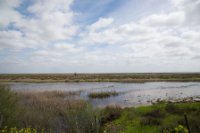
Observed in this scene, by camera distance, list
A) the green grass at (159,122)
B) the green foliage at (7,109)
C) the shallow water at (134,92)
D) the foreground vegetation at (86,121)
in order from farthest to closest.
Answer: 1. the shallow water at (134,92)
2. the green grass at (159,122)
3. the foreground vegetation at (86,121)
4. the green foliage at (7,109)

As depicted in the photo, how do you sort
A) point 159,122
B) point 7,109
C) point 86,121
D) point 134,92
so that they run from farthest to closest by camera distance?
point 134,92 < point 159,122 < point 86,121 < point 7,109

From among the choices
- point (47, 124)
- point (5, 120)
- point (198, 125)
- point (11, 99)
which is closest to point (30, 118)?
point (47, 124)

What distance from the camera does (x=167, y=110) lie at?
12.7 m

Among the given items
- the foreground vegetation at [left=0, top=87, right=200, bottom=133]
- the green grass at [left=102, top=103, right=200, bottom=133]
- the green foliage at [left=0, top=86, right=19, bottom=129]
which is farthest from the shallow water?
the green foliage at [left=0, top=86, right=19, bottom=129]

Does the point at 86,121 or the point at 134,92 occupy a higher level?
the point at 86,121

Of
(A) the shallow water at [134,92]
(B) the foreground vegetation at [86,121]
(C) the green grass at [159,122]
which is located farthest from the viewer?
(A) the shallow water at [134,92]

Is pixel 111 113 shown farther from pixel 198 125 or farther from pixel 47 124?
pixel 198 125

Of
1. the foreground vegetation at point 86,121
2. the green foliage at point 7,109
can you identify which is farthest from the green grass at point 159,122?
the green foliage at point 7,109

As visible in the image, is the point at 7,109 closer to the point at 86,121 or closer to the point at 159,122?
the point at 86,121

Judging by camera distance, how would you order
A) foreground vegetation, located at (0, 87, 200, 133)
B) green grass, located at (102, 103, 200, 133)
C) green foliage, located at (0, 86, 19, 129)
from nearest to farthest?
green foliage, located at (0, 86, 19, 129), foreground vegetation, located at (0, 87, 200, 133), green grass, located at (102, 103, 200, 133)

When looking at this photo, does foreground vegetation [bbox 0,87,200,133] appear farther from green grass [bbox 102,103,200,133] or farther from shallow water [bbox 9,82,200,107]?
shallow water [bbox 9,82,200,107]

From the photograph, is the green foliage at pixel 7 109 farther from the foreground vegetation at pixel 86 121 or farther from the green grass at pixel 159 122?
the green grass at pixel 159 122

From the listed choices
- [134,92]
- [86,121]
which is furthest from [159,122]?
[134,92]

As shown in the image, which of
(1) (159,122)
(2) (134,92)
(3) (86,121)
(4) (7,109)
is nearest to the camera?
(4) (7,109)
